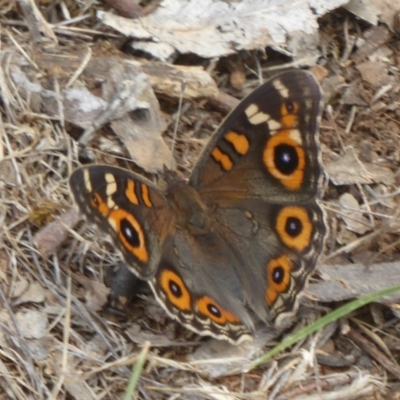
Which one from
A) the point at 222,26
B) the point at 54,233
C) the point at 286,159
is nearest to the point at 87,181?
the point at 54,233

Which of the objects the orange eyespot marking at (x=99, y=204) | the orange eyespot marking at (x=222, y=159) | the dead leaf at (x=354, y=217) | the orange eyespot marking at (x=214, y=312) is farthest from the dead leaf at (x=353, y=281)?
the orange eyespot marking at (x=99, y=204)

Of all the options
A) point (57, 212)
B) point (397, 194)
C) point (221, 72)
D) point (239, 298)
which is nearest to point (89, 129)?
point (57, 212)

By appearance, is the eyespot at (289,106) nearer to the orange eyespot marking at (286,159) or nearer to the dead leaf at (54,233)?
the orange eyespot marking at (286,159)

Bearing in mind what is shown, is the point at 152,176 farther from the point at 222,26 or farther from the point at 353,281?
the point at 353,281

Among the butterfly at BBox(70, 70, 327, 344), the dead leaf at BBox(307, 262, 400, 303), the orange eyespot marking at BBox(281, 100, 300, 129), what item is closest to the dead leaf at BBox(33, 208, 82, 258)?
the butterfly at BBox(70, 70, 327, 344)

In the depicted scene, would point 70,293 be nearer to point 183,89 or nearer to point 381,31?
point 183,89

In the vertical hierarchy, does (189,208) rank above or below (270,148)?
below
